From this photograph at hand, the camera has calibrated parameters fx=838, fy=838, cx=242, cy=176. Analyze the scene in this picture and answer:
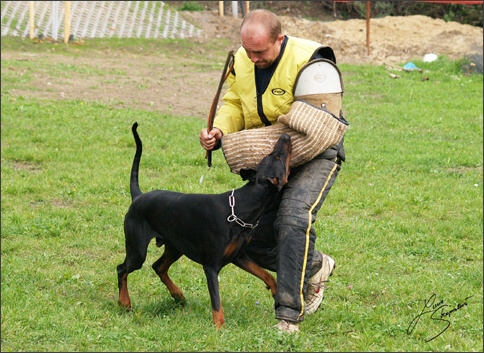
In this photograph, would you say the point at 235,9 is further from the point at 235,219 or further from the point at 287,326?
the point at 287,326

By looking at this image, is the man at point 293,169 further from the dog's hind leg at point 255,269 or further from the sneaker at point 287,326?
the dog's hind leg at point 255,269

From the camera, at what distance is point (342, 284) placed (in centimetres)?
719

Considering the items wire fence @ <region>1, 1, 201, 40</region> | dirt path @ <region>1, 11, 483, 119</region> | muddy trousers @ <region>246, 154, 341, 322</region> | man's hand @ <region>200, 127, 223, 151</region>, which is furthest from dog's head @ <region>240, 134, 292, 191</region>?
wire fence @ <region>1, 1, 201, 40</region>

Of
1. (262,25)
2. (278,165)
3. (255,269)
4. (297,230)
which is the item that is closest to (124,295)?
(255,269)

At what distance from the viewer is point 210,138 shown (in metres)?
6.16

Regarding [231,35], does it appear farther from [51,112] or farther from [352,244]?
[352,244]

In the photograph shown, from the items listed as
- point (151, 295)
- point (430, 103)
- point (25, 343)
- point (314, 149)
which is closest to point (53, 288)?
point (151, 295)

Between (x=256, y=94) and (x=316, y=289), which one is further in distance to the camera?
(x=316, y=289)

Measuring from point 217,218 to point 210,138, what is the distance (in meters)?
0.70

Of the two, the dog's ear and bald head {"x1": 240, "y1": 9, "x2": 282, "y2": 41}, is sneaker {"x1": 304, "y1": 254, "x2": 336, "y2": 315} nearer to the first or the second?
the dog's ear

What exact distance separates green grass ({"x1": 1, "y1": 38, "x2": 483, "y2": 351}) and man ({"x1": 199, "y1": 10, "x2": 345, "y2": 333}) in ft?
1.18

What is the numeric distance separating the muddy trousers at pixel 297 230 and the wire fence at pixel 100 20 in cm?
1801

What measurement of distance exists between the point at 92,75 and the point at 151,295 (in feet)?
37.7

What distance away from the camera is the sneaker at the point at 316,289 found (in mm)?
6379
